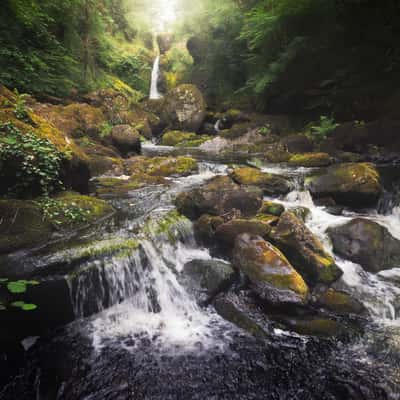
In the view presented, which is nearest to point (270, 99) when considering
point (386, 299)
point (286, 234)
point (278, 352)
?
point (286, 234)

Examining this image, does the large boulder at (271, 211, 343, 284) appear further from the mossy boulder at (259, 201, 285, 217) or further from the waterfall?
the waterfall

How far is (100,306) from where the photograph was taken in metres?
3.72

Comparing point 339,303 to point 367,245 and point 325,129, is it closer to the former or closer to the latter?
point 367,245

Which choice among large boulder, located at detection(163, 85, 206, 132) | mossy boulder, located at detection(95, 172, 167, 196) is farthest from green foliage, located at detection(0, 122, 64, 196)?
large boulder, located at detection(163, 85, 206, 132)

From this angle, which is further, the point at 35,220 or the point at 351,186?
the point at 351,186

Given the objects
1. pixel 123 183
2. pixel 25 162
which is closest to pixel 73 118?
pixel 123 183

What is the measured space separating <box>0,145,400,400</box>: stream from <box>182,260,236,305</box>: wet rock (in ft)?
0.47

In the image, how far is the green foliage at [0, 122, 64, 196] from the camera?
14.1ft

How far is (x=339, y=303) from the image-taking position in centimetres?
384

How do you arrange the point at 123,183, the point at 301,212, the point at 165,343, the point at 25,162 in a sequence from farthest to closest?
1. the point at 123,183
2. the point at 301,212
3. the point at 25,162
4. the point at 165,343

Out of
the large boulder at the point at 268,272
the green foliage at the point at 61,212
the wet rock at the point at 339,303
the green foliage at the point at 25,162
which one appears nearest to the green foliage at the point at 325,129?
the large boulder at the point at 268,272

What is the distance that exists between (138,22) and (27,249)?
28.1 metres

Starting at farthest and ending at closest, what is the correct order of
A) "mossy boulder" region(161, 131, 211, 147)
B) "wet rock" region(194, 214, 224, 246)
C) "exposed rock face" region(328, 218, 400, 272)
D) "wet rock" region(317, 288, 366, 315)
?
"mossy boulder" region(161, 131, 211, 147) < "wet rock" region(194, 214, 224, 246) < "exposed rock face" region(328, 218, 400, 272) < "wet rock" region(317, 288, 366, 315)

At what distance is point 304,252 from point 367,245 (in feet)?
4.20
